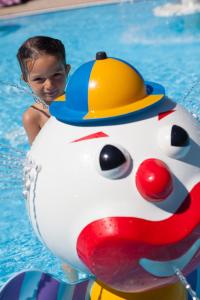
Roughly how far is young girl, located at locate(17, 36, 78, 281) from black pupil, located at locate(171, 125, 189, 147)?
1.25 metres

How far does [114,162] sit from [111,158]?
2cm

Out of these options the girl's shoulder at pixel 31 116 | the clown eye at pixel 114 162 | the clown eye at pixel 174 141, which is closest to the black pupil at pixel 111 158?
the clown eye at pixel 114 162

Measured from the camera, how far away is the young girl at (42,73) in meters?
2.96

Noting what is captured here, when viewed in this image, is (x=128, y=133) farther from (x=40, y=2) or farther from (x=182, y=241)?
(x=40, y=2)

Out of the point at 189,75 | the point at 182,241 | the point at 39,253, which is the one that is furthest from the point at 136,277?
the point at 189,75

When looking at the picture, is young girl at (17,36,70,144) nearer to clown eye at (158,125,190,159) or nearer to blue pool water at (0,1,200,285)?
blue pool water at (0,1,200,285)

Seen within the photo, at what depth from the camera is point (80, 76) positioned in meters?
2.01

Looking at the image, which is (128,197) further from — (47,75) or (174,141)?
(47,75)


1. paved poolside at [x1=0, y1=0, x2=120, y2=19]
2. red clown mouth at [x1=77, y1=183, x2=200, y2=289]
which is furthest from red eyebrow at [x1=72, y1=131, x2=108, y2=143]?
paved poolside at [x1=0, y1=0, x2=120, y2=19]

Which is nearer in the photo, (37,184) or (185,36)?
(37,184)

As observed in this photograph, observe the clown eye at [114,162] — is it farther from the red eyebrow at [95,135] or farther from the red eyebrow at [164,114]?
the red eyebrow at [164,114]

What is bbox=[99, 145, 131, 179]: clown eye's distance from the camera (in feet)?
5.94

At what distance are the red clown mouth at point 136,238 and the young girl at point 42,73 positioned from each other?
129cm

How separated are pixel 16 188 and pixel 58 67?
2019 mm
